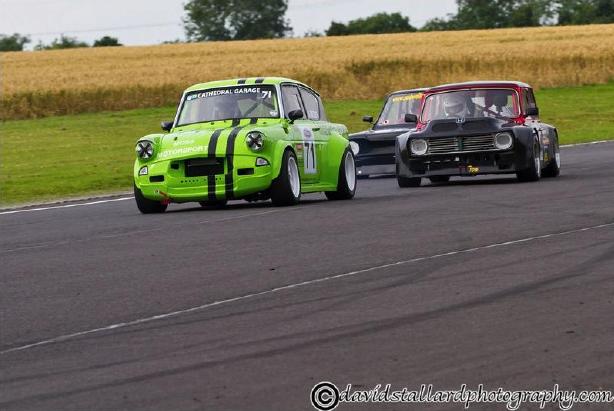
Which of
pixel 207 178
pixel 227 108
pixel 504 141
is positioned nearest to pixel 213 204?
pixel 227 108

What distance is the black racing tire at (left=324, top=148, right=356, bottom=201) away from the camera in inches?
719

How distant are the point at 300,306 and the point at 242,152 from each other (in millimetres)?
7924

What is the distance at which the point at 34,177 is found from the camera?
2694 centimetres

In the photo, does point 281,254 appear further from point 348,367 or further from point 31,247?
point 348,367

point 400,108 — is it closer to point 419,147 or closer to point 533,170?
point 419,147

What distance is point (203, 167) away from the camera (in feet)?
54.9

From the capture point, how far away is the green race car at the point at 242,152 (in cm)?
1661

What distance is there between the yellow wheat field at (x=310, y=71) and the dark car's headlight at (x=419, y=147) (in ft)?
95.7

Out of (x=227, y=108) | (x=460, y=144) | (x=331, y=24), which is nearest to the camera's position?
(x=227, y=108)

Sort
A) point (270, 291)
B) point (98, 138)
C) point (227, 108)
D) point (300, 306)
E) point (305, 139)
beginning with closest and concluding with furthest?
point (300, 306) < point (270, 291) < point (305, 139) < point (227, 108) < point (98, 138)

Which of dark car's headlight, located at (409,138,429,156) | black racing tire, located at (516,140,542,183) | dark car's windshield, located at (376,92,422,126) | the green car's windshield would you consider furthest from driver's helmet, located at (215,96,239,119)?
dark car's windshield, located at (376,92,422,126)

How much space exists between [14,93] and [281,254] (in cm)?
3797

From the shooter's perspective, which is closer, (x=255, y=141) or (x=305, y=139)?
(x=255, y=141)

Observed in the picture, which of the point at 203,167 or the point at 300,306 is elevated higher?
the point at 300,306
